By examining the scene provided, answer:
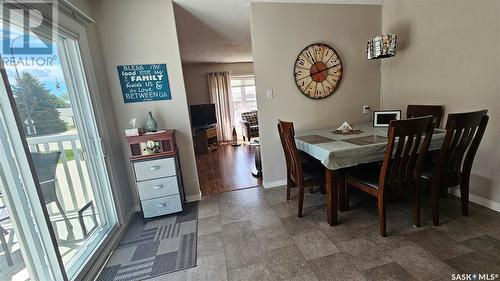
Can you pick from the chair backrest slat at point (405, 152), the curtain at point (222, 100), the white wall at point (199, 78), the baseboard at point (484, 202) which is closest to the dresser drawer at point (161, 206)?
the chair backrest slat at point (405, 152)

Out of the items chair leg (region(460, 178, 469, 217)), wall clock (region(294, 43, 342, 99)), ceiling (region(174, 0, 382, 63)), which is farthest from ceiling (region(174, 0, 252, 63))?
chair leg (region(460, 178, 469, 217))

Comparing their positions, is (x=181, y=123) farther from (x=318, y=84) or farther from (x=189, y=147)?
(x=318, y=84)

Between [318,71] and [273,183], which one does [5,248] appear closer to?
→ [273,183]

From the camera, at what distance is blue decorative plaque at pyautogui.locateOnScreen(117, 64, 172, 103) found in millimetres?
2238

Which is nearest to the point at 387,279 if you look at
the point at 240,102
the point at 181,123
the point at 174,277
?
the point at 174,277

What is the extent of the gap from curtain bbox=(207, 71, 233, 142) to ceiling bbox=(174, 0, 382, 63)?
149cm

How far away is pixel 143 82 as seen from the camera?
2.27m

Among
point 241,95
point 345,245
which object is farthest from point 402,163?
point 241,95

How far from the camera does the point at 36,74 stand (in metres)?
1.43

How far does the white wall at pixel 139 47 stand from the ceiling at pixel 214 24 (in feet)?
1.09

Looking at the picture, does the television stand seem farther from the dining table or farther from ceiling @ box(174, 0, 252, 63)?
the dining table

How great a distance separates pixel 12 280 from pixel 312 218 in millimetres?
2095

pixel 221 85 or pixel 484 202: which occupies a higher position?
pixel 221 85

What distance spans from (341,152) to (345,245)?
28.6 inches
